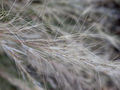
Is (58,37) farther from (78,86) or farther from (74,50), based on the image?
(78,86)

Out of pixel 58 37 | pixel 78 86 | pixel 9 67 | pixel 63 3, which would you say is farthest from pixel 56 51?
pixel 63 3

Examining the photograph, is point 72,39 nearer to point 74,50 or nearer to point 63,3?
point 74,50

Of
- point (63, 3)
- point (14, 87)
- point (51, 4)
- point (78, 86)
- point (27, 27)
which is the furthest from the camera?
point (63, 3)

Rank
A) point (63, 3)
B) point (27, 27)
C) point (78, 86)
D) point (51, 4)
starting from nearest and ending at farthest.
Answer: point (27, 27)
point (78, 86)
point (51, 4)
point (63, 3)

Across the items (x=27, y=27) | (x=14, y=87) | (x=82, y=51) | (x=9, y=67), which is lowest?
(x=14, y=87)

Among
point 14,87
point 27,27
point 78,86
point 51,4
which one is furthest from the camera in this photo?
point 51,4

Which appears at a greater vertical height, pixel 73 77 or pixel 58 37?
pixel 58 37

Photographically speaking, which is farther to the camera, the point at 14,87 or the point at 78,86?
the point at 14,87

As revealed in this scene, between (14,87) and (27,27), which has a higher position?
(27,27)

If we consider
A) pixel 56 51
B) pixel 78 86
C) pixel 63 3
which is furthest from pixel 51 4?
pixel 56 51
